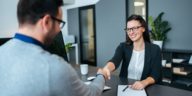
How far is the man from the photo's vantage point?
2.57 ft

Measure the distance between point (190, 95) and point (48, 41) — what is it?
1.04 metres

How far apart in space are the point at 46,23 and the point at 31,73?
7.7 inches

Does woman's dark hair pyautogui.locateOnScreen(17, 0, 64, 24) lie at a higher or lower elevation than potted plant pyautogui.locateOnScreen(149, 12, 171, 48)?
higher

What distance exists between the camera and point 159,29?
169 inches

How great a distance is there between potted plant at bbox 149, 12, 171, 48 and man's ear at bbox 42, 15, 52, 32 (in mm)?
3660

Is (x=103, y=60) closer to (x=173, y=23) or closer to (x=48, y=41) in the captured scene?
(x=173, y=23)

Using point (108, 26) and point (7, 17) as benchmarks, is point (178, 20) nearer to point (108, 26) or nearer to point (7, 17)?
point (108, 26)

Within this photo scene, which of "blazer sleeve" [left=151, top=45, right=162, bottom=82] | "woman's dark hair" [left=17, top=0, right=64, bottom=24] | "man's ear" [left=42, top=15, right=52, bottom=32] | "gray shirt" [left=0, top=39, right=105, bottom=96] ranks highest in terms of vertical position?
"woman's dark hair" [left=17, top=0, right=64, bottom=24]

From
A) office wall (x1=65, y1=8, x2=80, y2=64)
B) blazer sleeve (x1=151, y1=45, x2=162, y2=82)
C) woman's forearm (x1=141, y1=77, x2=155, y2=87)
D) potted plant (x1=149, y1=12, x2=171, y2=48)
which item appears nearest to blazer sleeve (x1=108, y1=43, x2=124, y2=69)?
blazer sleeve (x1=151, y1=45, x2=162, y2=82)

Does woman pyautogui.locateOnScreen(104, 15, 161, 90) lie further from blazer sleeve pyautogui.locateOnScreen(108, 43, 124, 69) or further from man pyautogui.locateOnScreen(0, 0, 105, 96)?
man pyautogui.locateOnScreen(0, 0, 105, 96)

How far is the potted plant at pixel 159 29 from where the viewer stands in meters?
4.28

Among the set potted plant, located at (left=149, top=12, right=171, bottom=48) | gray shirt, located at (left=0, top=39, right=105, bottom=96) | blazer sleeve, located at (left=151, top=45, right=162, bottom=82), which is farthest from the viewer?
potted plant, located at (left=149, top=12, right=171, bottom=48)

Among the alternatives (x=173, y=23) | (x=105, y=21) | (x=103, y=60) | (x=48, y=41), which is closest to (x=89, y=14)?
(x=105, y=21)

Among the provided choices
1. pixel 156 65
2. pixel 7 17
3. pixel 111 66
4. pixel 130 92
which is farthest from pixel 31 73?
pixel 7 17
